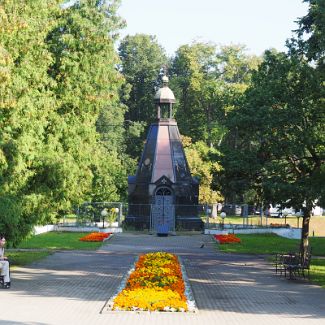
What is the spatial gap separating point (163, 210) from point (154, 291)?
2983 cm

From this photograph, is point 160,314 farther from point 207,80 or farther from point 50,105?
point 207,80

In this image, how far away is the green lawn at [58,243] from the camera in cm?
3454

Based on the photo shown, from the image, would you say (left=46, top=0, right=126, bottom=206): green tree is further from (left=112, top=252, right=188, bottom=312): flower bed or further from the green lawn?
the green lawn

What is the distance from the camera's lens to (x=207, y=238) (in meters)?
42.9

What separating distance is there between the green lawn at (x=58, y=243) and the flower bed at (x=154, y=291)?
1253cm

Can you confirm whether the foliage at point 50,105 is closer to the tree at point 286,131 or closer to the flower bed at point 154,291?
the flower bed at point 154,291

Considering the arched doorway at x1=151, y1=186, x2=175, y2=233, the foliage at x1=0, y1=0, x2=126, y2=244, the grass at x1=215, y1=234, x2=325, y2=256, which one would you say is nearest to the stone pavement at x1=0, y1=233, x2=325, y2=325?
the foliage at x1=0, y1=0, x2=126, y2=244

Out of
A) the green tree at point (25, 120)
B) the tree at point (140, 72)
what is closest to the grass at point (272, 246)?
the green tree at point (25, 120)

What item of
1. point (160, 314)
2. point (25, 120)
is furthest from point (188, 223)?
point (160, 314)

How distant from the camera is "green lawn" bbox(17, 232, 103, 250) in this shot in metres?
34.5

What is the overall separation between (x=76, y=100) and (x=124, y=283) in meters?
9.09

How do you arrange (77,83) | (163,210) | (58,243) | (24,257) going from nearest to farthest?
(77,83)
(24,257)
(58,243)
(163,210)

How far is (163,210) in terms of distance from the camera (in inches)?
1852

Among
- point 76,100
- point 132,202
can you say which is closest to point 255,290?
point 76,100
